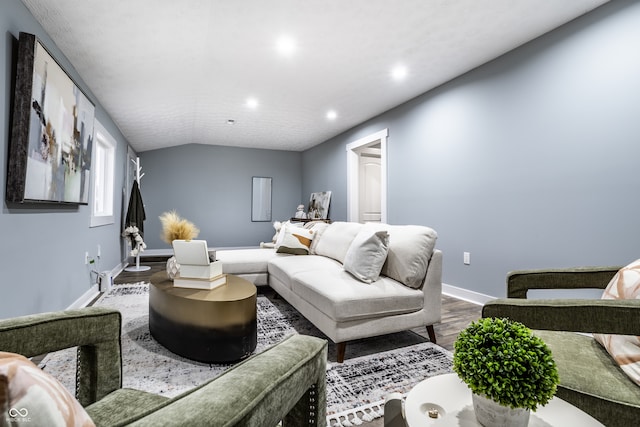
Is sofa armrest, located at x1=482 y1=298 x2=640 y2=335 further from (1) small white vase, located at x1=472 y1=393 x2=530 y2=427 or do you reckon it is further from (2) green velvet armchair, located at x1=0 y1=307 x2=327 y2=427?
(2) green velvet armchair, located at x1=0 y1=307 x2=327 y2=427

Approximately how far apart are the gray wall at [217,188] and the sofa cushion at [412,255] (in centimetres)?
562

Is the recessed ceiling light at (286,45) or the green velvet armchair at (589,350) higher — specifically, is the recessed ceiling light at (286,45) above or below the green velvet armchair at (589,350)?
above

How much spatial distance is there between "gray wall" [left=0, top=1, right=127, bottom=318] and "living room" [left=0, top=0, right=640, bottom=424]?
0.04ft

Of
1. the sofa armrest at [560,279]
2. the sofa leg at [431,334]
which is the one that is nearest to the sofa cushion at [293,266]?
the sofa leg at [431,334]

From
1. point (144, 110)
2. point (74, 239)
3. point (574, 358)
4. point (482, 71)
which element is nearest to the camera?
point (574, 358)

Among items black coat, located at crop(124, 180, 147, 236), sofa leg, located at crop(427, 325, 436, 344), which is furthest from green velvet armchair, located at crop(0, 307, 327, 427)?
black coat, located at crop(124, 180, 147, 236)

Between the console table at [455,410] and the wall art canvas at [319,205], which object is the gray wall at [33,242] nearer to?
the console table at [455,410]

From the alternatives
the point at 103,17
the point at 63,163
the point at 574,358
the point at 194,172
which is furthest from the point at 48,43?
the point at 194,172

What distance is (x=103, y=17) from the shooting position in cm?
216

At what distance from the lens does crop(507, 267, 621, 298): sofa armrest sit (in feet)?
4.81

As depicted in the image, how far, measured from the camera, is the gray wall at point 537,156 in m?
2.22

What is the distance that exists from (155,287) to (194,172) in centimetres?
539

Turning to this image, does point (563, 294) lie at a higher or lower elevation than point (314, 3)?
lower

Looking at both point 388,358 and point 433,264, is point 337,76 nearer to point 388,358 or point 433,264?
point 433,264
